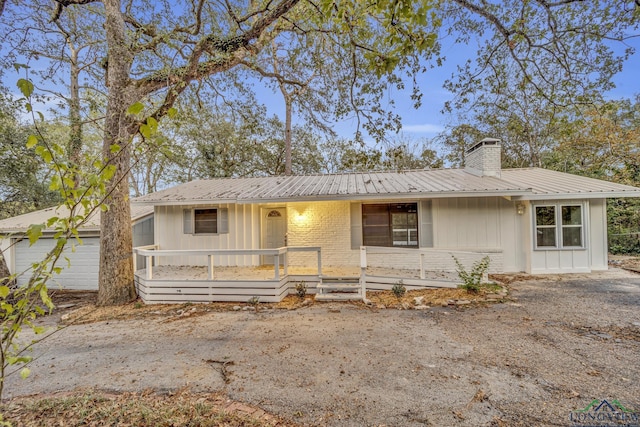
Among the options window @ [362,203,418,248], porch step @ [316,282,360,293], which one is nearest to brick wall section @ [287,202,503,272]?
window @ [362,203,418,248]

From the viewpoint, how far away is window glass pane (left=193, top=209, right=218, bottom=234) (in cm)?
927

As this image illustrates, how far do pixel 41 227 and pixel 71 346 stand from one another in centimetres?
470

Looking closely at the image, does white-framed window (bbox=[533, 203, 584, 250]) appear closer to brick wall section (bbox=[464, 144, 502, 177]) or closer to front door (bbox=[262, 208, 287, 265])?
brick wall section (bbox=[464, 144, 502, 177])

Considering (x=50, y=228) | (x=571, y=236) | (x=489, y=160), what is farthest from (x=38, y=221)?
(x=571, y=236)

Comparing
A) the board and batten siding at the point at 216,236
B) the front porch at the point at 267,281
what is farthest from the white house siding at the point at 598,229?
the board and batten siding at the point at 216,236

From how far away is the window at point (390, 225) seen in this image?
872 cm

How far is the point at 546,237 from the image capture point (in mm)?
8531

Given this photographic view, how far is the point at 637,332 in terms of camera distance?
15.0 ft

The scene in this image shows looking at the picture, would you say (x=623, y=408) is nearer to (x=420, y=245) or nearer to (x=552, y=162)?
(x=420, y=245)

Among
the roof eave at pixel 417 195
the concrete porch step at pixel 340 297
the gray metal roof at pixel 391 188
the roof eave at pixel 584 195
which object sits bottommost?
the concrete porch step at pixel 340 297

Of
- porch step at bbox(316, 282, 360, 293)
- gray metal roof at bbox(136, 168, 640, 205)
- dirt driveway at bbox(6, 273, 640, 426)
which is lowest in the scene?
dirt driveway at bbox(6, 273, 640, 426)

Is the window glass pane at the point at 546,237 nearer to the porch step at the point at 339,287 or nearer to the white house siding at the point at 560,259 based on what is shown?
the white house siding at the point at 560,259

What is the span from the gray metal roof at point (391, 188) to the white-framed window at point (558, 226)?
52cm

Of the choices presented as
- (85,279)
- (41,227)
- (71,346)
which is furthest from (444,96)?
(85,279)
